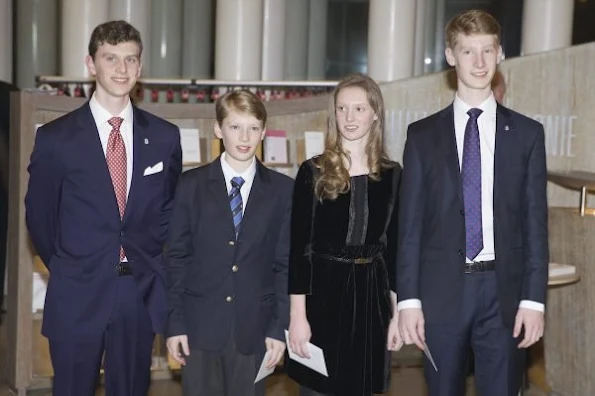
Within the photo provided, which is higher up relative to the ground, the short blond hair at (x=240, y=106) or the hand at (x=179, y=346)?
the short blond hair at (x=240, y=106)

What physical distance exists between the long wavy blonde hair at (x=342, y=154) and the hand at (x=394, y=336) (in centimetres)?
44

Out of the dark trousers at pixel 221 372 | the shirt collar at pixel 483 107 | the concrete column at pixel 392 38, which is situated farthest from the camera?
the concrete column at pixel 392 38

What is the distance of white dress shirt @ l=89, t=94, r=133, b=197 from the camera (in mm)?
2906

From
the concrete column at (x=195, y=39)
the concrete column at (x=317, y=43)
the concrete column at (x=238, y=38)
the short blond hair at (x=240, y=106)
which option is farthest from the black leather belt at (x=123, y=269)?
the concrete column at (x=317, y=43)

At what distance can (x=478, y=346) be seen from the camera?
2740mm

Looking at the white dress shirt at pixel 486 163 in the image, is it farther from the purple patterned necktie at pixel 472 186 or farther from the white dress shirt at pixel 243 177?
the white dress shirt at pixel 243 177

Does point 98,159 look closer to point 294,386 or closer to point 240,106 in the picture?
point 240,106

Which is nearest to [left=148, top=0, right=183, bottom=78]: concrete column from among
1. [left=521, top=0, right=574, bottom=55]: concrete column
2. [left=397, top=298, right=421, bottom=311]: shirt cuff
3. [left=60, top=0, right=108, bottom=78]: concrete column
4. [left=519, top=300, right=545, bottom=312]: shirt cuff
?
[left=60, top=0, right=108, bottom=78]: concrete column

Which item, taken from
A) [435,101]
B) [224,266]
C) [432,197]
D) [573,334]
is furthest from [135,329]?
[435,101]

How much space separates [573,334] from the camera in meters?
4.25

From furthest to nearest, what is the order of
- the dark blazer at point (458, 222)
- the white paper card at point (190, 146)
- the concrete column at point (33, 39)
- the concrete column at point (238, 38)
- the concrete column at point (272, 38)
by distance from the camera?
the concrete column at point (33, 39) → the concrete column at point (272, 38) → the concrete column at point (238, 38) → the white paper card at point (190, 146) → the dark blazer at point (458, 222)

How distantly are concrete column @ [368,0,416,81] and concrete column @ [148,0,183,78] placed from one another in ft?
10.0

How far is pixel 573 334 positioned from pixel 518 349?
164 centimetres

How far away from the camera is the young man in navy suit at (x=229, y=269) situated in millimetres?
2893
